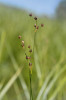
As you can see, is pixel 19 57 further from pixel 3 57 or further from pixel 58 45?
pixel 58 45

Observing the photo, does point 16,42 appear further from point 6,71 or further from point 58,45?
point 58,45

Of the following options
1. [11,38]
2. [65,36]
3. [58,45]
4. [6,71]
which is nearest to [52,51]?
[58,45]

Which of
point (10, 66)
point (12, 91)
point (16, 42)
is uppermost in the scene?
point (16, 42)

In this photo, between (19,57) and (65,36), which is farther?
(65,36)

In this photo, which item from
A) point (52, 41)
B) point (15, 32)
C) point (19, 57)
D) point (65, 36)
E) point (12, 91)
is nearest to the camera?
point (12, 91)

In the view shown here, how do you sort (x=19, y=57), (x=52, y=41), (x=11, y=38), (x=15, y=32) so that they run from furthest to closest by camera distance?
(x=52, y=41) → (x=15, y=32) → (x=11, y=38) → (x=19, y=57)

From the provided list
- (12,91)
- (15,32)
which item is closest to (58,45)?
(15,32)

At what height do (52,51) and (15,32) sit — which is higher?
(15,32)

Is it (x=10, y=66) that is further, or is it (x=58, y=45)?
(x=58, y=45)

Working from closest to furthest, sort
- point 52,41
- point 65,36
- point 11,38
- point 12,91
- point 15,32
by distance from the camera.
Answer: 1. point 12,91
2. point 11,38
3. point 15,32
4. point 52,41
5. point 65,36
